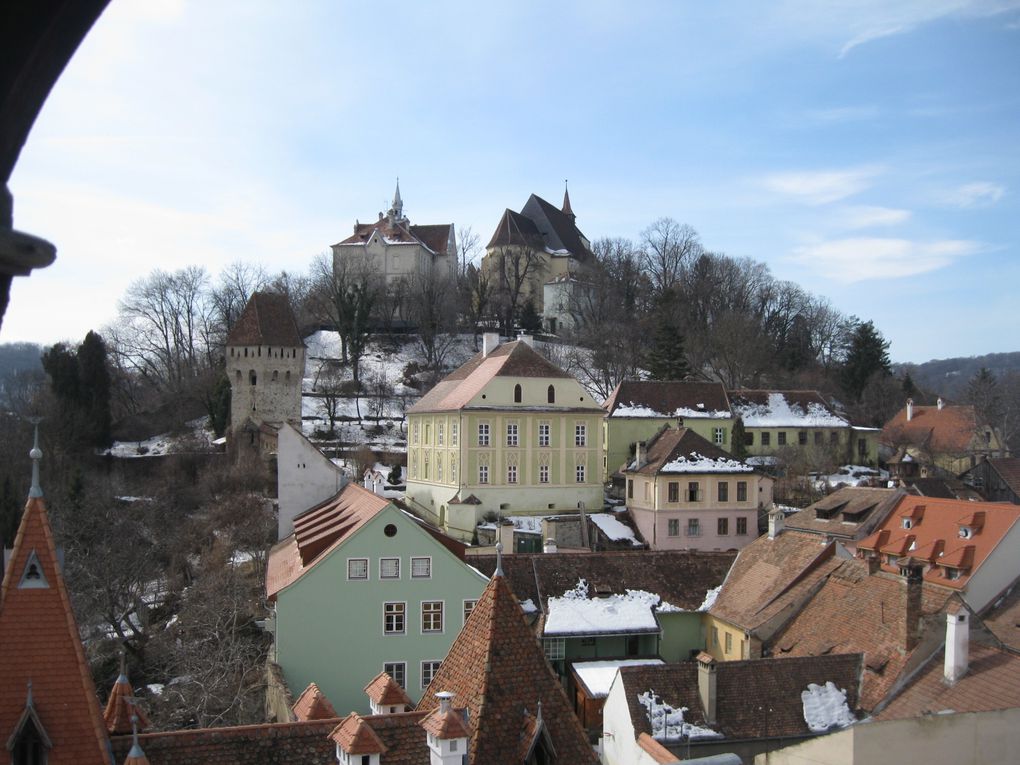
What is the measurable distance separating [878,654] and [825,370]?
2313 inches

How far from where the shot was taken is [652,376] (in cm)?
6050

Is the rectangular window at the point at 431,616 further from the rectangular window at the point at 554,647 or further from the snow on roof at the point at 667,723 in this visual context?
the snow on roof at the point at 667,723

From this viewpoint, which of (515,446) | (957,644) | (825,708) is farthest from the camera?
(515,446)

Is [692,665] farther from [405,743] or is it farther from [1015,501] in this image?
[1015,501]

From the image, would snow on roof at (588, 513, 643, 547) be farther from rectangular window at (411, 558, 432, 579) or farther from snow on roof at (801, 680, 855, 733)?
snow on roof at (801, 680, 855, 733)

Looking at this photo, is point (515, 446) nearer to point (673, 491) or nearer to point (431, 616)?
point (673, 491)

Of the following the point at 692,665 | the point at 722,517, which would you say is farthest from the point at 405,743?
the point at 722,517

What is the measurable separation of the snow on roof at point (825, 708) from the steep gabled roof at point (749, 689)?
11 cm

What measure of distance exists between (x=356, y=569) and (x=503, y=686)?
502 inches

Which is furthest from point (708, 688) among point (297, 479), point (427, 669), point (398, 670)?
point (297, 479)

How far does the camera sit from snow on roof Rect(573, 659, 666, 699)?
22219 millimetres

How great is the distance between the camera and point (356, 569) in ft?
72.5

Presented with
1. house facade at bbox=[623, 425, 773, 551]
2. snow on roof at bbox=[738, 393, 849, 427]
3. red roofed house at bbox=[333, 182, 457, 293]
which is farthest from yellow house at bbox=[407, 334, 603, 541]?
red roofed house at bbox=[333, 182, 457, 293]

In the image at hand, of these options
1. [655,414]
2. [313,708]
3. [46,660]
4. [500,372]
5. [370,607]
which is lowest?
[370,607]
